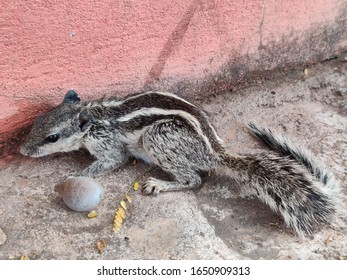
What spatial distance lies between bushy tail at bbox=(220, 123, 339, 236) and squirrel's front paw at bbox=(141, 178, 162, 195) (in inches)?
19.5

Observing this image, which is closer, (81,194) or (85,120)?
(81,194)

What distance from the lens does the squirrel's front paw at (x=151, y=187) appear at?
3.49 m

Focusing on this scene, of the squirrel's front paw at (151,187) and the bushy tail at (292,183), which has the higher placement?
the bushy tail at (292,183)

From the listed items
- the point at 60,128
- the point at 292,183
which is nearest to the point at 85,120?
the point at 60,128

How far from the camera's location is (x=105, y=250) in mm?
3086

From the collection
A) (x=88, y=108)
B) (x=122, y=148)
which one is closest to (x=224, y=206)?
(x=122, y=148)

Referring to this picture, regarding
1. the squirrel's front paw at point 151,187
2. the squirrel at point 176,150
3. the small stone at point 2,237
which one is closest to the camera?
the small stone at point 2,237

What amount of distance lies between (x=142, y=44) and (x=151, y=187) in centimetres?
109

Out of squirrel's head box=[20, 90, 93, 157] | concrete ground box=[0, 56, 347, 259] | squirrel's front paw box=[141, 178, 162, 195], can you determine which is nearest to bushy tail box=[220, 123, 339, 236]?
concrete ground box=[0, 56, 347, 259]

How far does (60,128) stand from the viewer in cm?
348

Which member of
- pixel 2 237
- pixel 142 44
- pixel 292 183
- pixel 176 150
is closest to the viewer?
pixel 2 237

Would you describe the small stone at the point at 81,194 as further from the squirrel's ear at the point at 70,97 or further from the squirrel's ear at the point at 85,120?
→ the squirrel's ear at the point at 70,97

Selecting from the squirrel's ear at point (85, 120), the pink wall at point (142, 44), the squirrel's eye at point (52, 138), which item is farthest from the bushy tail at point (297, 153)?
the squirrel's eye at point (52, 138)

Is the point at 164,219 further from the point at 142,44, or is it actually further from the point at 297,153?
the point at 142,44
